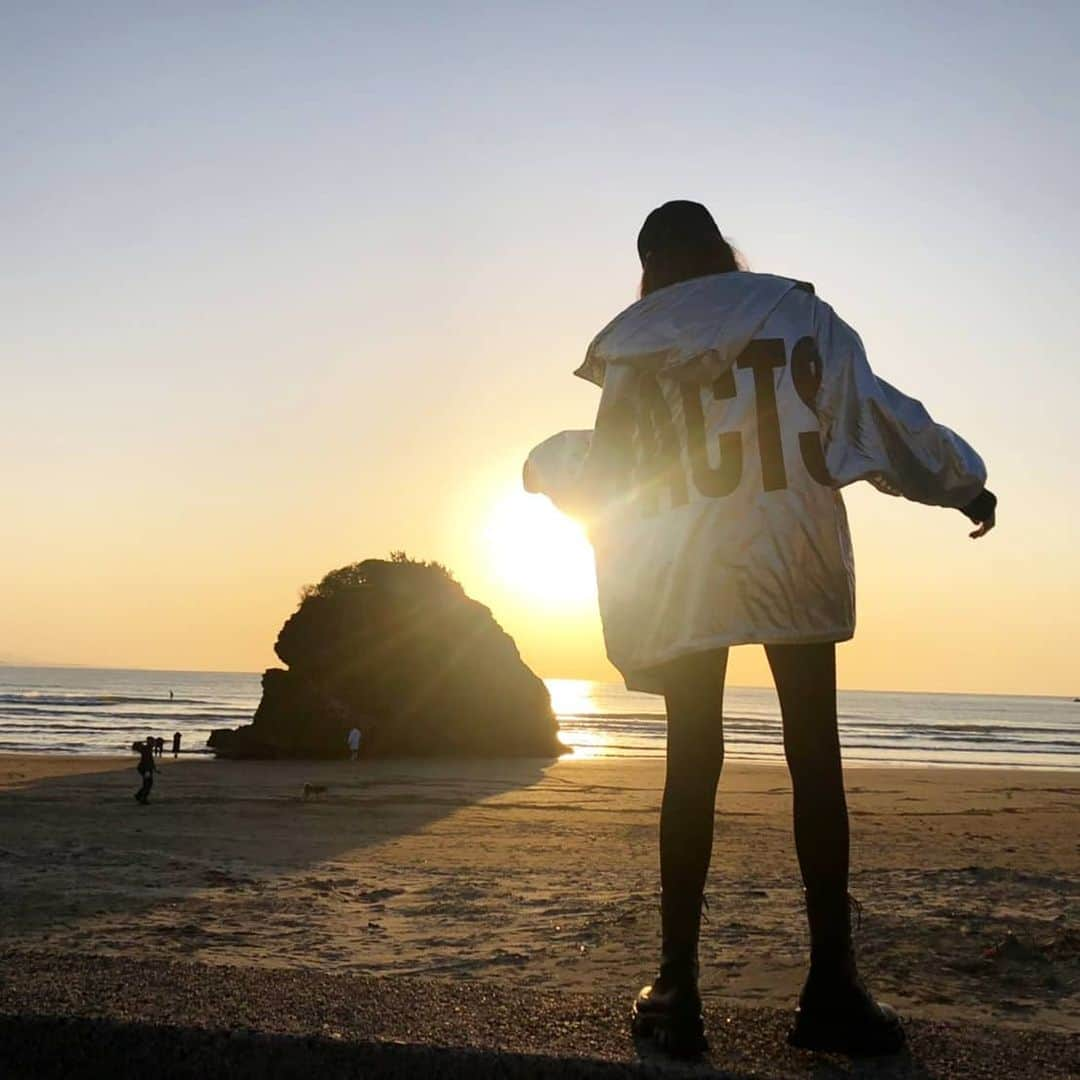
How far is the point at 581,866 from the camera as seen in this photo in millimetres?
9258

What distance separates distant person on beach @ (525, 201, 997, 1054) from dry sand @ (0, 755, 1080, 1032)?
5.36 feet

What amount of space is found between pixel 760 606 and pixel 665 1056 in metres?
0.84

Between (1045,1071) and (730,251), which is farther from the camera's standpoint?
(730,251)

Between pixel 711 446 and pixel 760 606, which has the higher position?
pixel 711 446

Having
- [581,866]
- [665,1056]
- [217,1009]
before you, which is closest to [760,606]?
[665,1056]

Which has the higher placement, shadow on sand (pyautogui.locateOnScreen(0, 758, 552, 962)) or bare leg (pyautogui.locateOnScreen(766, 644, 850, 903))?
bare leg (pyautogui.locateOnScreen(766, 644, 850, 903))

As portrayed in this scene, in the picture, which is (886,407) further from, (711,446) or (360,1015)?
(360,1015)

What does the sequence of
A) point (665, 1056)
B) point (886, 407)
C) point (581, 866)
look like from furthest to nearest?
point (581, 866) < point (886, 407) < point (665, 1056)

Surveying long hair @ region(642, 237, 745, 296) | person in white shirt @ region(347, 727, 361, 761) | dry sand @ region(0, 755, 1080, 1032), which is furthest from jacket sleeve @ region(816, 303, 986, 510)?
person in white shirt @ region(347, 727, 361, 761)

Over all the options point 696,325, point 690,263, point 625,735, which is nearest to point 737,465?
point 696,325

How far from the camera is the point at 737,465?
2221 millimetres

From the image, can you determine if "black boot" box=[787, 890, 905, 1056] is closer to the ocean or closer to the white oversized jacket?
the white oversized jacket

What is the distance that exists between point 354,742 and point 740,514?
3270cm

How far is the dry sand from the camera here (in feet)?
14.2
